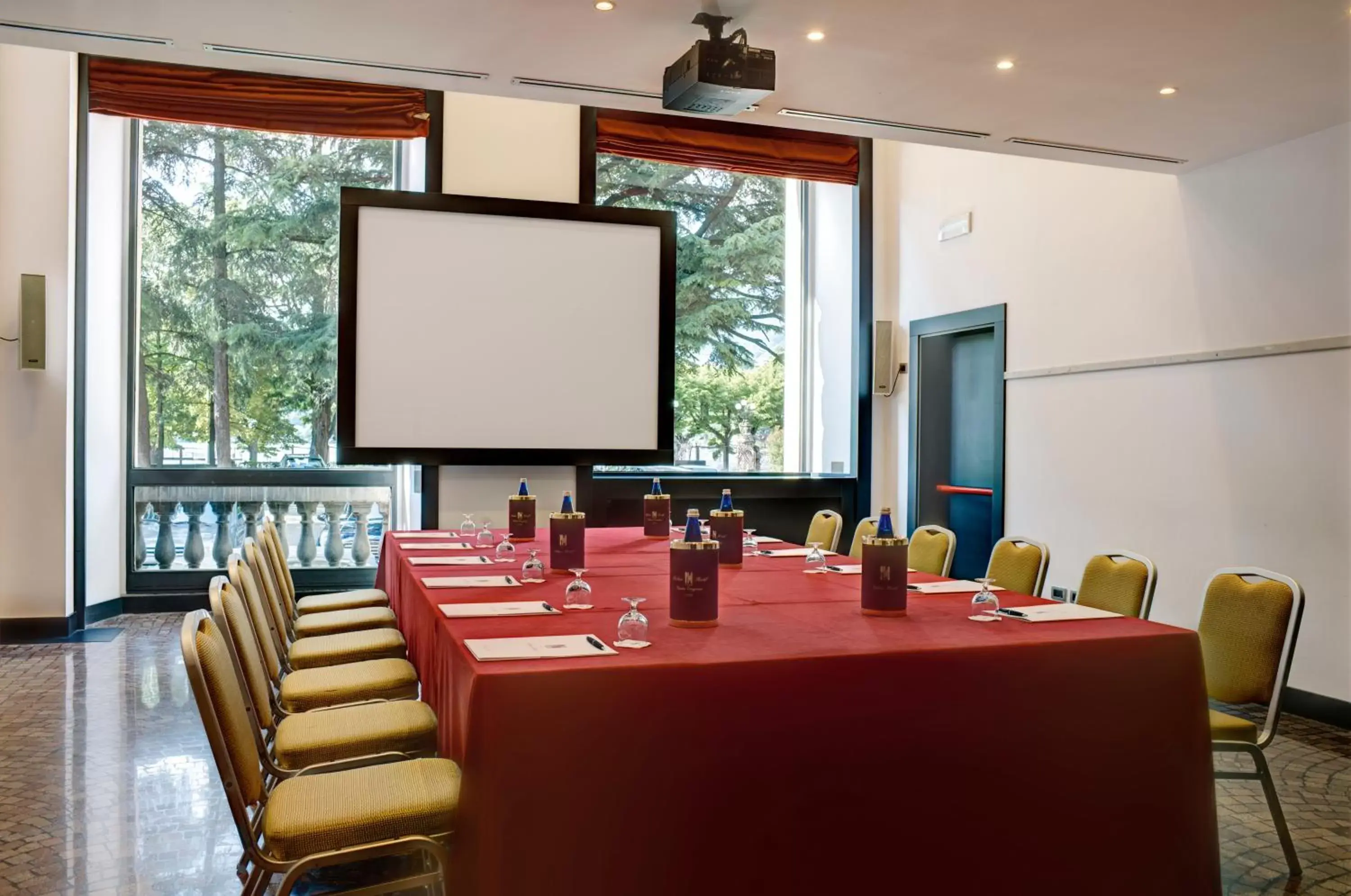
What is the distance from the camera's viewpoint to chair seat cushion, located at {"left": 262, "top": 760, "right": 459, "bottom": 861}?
183 cm

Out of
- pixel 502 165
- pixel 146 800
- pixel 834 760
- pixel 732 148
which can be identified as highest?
pixel 732 148

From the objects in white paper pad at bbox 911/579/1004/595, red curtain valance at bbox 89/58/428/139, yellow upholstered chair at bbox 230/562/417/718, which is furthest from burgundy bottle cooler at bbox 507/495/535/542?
red curtain valance at bbox 89/58/428/139

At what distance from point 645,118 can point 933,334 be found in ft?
8.34

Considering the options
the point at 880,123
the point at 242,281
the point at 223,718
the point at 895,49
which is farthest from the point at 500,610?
the point at 242,281

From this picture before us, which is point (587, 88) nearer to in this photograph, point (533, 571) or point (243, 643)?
point (533, 571)

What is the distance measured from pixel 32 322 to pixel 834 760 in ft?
18.0

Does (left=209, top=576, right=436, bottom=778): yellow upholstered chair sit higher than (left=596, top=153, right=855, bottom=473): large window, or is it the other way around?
(left=596, top=153, right=855, bottom=473): large window

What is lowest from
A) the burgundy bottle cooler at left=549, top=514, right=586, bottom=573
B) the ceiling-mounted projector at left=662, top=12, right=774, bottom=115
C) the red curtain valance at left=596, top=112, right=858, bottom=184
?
the burgundy bottle cooler at left=549, top=514, right=586, bottom=573

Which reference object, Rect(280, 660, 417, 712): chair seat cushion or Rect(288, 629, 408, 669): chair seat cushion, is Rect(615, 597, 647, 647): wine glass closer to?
Rect(280, 660, 417, 712): chair seat cushion

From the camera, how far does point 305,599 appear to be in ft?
14.5

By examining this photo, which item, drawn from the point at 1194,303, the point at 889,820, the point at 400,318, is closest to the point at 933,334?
the point at 1194,303

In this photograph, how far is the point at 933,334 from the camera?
6.90 meters

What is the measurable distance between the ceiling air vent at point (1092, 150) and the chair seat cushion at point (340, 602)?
11.9 feet

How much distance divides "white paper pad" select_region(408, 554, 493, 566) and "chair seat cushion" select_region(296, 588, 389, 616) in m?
0.77
